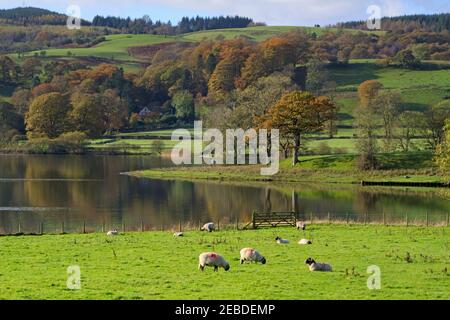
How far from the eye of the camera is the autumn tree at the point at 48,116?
14438 cm

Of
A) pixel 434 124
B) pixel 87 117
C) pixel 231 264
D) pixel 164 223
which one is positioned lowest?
pixel 164 223

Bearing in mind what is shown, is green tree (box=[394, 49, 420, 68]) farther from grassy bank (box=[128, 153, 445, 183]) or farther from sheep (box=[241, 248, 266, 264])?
sheep (box=[241, 248, 266, 264])

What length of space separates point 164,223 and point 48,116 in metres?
96.8

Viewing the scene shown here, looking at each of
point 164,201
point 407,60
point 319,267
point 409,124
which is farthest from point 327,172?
point 407,60

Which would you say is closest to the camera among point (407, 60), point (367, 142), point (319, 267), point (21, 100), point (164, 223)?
point (319, 267)

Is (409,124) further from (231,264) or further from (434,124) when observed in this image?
(231,264)

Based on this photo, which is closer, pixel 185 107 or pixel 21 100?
pixel 21 100

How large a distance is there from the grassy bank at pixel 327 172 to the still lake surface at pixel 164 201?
15.2 feet

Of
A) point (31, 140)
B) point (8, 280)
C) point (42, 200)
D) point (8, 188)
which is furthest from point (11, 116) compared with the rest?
point (8, 280)

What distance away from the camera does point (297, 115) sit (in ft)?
313

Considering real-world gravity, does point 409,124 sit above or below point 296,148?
above

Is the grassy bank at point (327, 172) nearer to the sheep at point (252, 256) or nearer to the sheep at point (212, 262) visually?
the sheep at point (252, 256)

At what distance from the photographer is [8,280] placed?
2548cm
